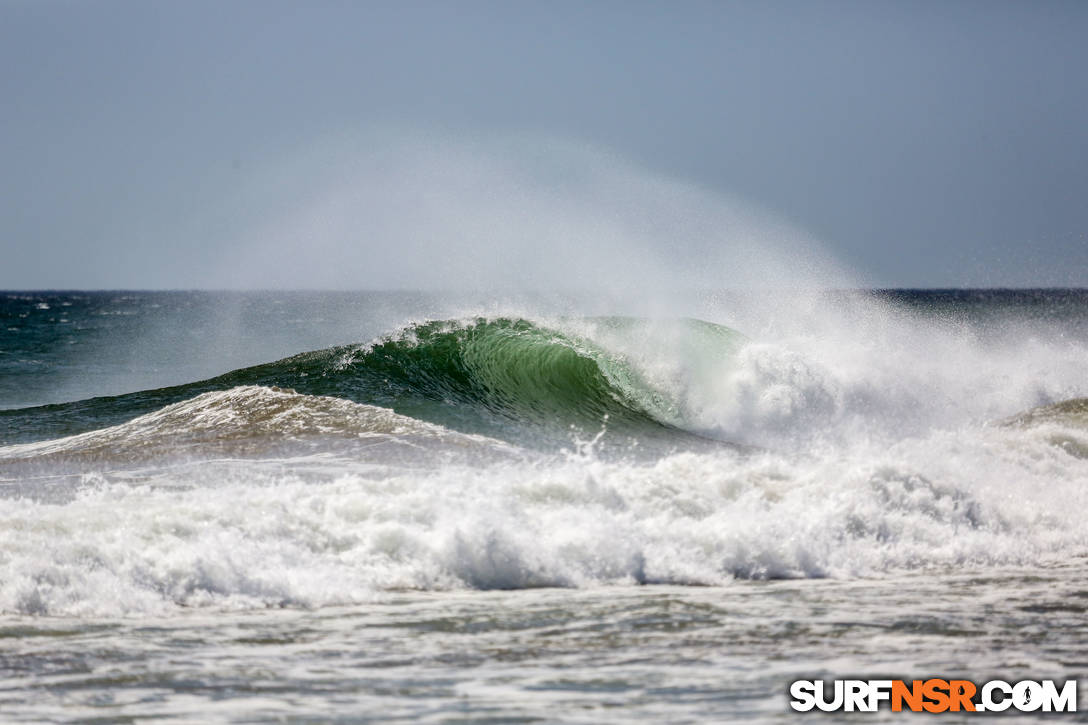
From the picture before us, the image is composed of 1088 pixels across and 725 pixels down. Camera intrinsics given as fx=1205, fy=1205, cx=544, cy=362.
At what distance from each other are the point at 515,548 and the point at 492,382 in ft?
33.7

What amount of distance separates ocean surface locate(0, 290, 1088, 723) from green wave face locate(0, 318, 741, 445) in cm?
9

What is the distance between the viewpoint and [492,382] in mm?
19156

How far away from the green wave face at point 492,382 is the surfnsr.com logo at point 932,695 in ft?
32.1

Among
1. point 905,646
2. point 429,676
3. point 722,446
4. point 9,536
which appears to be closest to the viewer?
point 429,676

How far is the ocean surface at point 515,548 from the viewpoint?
6.18 m

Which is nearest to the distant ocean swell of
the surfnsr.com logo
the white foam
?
the white foam

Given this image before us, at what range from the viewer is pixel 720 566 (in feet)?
30.1

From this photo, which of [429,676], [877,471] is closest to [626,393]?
[877,471]

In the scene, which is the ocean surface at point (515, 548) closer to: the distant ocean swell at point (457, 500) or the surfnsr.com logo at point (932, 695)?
the distant ocean swell at point (457, 500)

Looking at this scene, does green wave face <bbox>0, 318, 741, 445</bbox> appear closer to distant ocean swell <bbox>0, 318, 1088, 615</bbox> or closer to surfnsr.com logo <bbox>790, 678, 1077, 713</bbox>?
distant ocean swell <bbox>0, 318, 1088, 615</bbox>

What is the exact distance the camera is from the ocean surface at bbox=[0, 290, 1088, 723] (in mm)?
6180

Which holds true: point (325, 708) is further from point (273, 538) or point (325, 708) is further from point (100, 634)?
point (273, 538)

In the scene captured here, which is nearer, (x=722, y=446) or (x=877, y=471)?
(x=877, y=471)

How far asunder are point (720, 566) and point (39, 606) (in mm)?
4813
